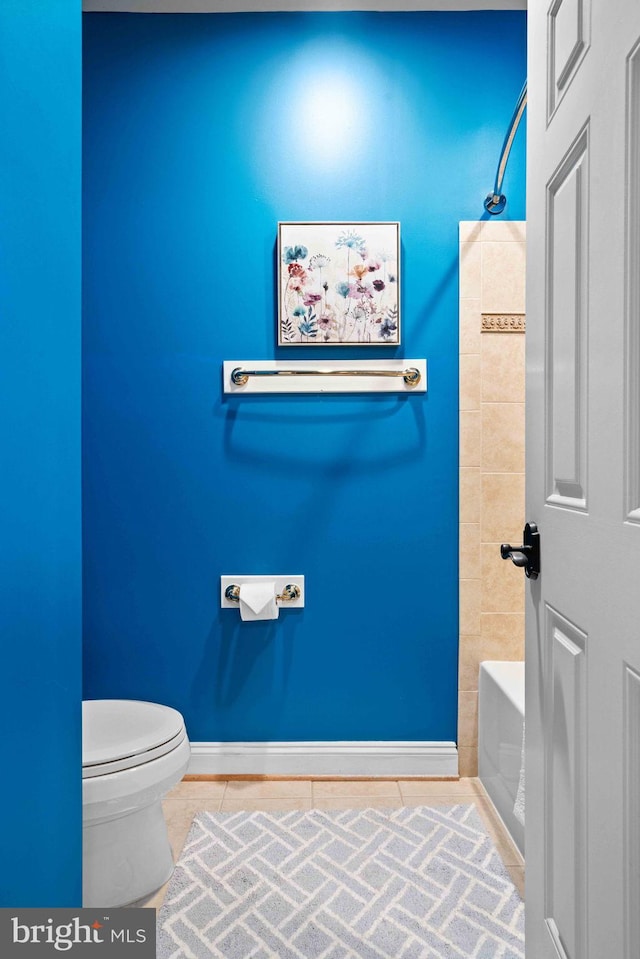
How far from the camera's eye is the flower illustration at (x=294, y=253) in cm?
211

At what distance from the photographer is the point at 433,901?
4.93ft

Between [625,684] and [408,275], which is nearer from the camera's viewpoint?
[625,684]

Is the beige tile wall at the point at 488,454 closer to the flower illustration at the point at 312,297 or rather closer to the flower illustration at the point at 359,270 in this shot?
the flower illustration at the point at 359,270

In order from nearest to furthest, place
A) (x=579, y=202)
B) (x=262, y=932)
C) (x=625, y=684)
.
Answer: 1. (x=625, y=684)
2. (x=579, y=202)
3. (x=262, y=932)

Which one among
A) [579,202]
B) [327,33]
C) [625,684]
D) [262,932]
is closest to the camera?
[625,684]

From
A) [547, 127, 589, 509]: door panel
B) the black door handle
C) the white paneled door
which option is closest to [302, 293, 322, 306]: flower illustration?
the white paneled door

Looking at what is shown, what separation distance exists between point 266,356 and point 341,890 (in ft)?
5.13

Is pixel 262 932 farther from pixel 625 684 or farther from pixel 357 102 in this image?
pixel 357 102

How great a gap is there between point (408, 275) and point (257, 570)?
1.13 m

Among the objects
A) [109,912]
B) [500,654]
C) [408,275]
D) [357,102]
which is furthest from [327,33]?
[109,912]

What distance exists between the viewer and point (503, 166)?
202 centimetres

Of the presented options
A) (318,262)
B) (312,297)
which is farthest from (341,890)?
(318,262)

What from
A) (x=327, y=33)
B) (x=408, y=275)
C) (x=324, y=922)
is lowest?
(x=324, y=922)

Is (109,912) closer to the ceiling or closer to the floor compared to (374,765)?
closer to the ceiling
